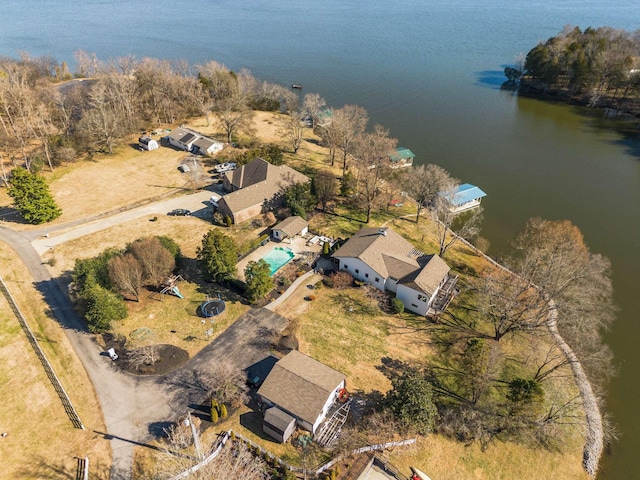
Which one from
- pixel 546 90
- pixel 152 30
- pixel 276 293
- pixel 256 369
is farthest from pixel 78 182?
pixel 152 30

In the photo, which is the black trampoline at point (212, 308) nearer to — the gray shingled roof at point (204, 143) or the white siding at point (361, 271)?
the white siding at point (361, 271)

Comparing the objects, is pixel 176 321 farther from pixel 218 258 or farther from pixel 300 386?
pixel 300 386

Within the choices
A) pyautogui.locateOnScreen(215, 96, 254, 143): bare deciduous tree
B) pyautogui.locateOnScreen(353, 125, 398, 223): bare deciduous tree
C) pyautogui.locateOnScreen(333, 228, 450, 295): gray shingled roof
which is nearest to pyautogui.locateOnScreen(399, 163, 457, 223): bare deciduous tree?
pyautogui.locateOnScreen(353, 125, 398, 223): bare deciduous tree

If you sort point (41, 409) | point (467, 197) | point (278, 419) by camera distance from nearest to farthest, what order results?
point (278, 419), point (41, 409), point (467, 197)

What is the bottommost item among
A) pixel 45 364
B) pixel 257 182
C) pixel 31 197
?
pixel 45 364

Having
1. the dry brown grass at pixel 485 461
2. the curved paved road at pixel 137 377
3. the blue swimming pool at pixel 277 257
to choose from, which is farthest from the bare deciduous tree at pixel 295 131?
the dry brown grass at pixel 485 461

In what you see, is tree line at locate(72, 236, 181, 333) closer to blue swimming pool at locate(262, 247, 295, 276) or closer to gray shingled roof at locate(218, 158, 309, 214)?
blue swimming pool at locate(262, 247, 295, 276)

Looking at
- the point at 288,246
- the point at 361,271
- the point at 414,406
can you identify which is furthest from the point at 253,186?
the point at 414,406
